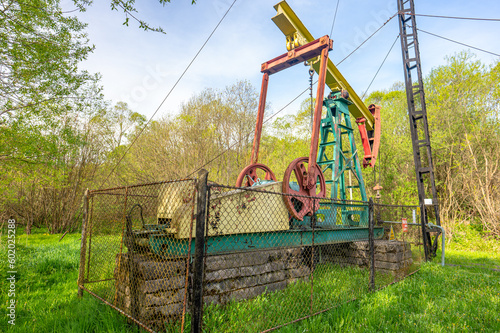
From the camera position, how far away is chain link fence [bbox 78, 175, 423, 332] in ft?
9.34

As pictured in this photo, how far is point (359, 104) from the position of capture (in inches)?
299

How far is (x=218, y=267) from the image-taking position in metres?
3.55

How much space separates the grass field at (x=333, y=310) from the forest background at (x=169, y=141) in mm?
2629

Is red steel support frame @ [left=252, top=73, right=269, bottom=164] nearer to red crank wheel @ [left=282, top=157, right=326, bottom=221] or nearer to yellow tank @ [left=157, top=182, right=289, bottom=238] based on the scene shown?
red crank wheel @ [left=282, top=157, right=326, bottom=221]

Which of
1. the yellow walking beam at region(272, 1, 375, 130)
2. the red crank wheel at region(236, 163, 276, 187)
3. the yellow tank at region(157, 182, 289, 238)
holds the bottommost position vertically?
the yellow tank at region(157, 182, 289, 238)

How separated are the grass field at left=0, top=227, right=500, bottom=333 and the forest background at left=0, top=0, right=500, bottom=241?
263 centimetres

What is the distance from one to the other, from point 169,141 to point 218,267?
37.6 feet

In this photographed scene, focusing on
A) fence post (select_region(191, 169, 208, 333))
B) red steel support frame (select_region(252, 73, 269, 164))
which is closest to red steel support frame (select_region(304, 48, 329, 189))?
red steel support frame (select_region(252, 73, 269, 164))

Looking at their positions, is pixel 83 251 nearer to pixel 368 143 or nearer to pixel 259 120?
pixel 259 120

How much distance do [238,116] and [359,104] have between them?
913cm

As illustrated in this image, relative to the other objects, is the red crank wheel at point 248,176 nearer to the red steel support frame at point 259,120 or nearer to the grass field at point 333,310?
the red steel support frame at point 259,120

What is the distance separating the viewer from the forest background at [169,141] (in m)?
7.16

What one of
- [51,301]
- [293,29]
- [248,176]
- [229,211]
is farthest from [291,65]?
[51,301]

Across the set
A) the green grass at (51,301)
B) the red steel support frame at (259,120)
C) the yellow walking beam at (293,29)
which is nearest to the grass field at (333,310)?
the green grass at (51,301)
